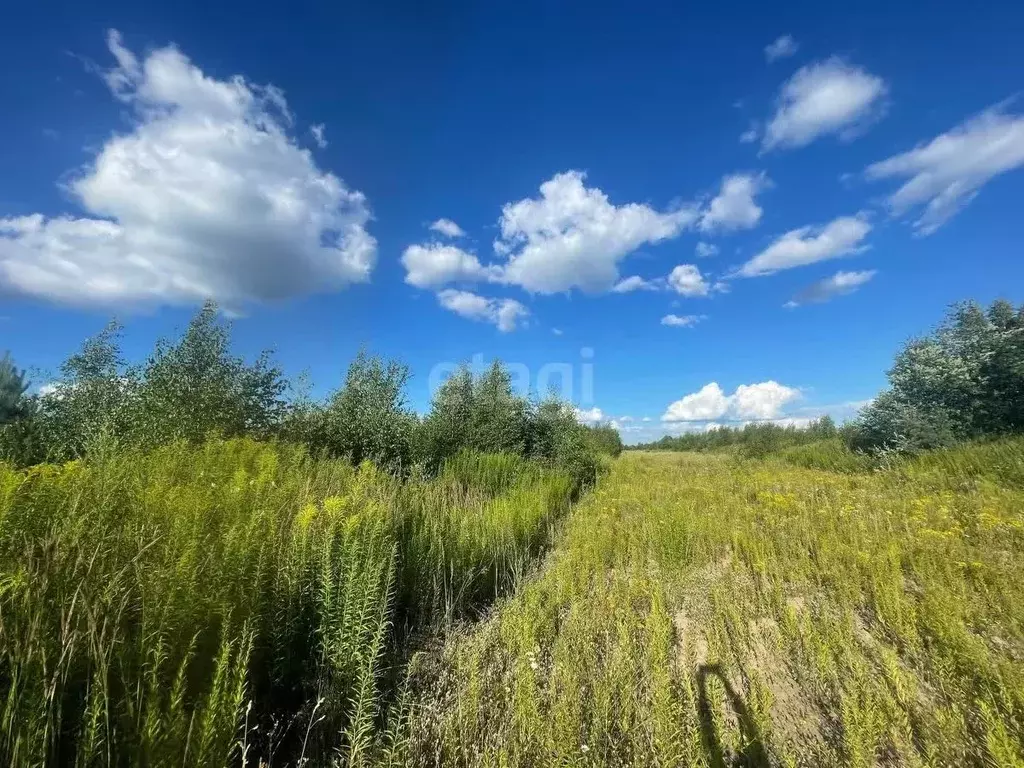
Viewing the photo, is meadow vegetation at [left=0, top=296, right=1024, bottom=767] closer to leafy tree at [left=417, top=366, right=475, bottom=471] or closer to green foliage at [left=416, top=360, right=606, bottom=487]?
leafy tree at [left=417, top=366, right=475, bottom=471]

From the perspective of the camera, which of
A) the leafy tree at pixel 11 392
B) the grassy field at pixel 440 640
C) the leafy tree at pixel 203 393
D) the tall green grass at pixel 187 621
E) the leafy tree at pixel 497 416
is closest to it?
the tall green grass at pixel 187 621

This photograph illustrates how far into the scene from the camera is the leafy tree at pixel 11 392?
10.6 metres

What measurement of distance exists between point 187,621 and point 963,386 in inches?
727

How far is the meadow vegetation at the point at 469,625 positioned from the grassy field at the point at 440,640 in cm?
2

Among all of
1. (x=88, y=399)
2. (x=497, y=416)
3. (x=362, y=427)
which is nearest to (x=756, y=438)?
(x=497, y=416)

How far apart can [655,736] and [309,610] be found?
6.87ft

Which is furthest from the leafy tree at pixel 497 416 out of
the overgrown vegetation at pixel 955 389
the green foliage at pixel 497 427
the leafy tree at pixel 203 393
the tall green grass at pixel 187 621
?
the overgrown vegetation at pixel 955 389

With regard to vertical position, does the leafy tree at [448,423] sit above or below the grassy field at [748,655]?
above

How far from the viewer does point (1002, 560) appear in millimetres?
4453

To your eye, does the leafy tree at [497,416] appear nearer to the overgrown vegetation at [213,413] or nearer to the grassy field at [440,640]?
the overgrown vegetation at [213,413]

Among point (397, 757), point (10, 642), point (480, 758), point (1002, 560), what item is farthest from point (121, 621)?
point (1002, 560)

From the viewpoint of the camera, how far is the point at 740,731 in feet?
7.71

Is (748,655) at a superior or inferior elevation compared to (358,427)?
inferior

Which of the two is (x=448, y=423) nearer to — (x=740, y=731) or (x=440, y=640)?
(x=440, y=640)
